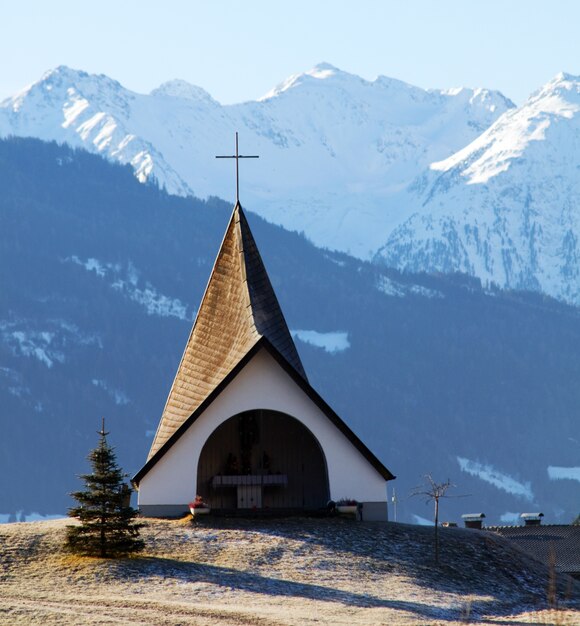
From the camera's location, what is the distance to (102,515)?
44.3 meters

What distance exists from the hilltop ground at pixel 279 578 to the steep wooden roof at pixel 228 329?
3921 mm

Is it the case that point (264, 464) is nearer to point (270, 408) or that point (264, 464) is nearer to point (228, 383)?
point (270, 408)

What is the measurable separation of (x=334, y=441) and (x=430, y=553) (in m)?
5.49

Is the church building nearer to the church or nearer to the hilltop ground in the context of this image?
the church

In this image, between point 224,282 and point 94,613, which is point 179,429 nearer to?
point 224,282

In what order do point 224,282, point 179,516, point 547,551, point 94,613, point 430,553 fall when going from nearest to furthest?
point 94,613 → point 430,553 → point 179,516 → point 224,282 → point 547,551

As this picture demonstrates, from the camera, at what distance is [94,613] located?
120ft

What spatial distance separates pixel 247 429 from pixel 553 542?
44.7 ft

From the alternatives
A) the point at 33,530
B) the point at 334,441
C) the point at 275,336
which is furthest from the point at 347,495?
the point at 33,530

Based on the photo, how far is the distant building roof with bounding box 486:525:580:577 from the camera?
191 feet

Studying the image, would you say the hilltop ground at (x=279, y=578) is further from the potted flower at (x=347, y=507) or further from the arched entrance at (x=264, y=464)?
the arched entrance at (x=264, y=464)

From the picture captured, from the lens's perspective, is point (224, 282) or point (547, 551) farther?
point (547, 551)

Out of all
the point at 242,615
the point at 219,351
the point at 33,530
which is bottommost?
the point at 242,615

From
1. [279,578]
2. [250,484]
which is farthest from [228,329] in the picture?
[279,578]
